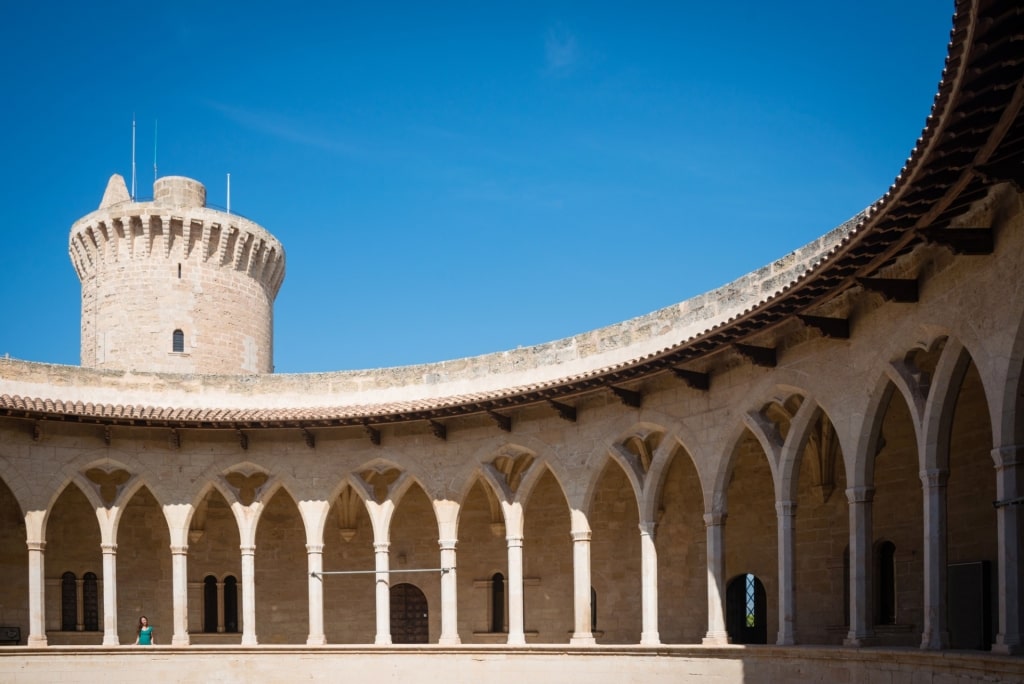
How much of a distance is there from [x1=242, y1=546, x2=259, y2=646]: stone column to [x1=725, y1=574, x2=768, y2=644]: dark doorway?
9.95 metres

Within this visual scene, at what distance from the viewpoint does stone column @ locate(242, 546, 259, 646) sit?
27891 mm

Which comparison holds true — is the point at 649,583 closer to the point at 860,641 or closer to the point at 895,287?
the point at 860,641

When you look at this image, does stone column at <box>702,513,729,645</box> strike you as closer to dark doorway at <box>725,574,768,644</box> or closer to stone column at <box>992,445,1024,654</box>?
dark doorway at <box>725,574,768,644</box>

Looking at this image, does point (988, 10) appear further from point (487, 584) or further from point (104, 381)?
point (104, 381)

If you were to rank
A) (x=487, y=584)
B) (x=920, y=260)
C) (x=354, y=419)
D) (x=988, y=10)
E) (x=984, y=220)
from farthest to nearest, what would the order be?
1. (x=487, y=584)
2. (x=354, y=419)
3. (x=920, y=260)
4. (x=984, y=220)
5. (x=988, y=10)

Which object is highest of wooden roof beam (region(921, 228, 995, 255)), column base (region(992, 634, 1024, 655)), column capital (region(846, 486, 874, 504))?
wooden roof beam (region(921, 228, 995, 255))

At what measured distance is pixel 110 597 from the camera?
2730cm

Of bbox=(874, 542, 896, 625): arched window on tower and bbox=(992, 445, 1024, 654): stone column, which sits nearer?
bbox=(992, 445, 1024, 654): stone column

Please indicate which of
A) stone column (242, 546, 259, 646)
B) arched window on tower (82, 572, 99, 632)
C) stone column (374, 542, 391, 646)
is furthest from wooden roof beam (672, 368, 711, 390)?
arched window on tower (82, 572, 99, 632)

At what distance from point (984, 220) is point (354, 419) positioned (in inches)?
600

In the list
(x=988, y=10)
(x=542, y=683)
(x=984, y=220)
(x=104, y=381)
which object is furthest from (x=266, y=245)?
(x=988, y=10)

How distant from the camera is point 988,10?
9.68 meters

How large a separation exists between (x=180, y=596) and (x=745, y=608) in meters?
11.9

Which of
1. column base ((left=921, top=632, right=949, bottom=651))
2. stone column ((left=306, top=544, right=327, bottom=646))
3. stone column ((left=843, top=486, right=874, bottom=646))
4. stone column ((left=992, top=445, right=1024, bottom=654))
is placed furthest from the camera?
stone column ((left=306, top=544, right=327, bottom=646))
